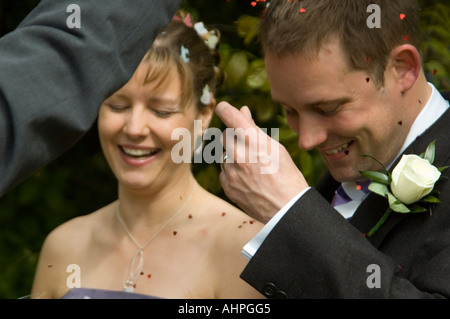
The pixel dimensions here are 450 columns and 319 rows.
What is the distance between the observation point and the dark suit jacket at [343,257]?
177cm

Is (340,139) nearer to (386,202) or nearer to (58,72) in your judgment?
(386,202)

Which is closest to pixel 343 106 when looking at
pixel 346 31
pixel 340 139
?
pixel 340 139

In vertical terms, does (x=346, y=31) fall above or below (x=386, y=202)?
above

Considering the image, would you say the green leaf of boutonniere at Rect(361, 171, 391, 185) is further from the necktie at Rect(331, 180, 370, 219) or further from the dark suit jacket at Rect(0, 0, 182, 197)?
the dark suit jacket at Rect(0, 0, 182, 197)

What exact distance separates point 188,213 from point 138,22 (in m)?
1.59

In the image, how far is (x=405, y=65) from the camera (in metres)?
2.24

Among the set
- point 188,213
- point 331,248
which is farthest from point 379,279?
point 188,213

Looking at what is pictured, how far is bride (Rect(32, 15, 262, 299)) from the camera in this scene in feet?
8.74

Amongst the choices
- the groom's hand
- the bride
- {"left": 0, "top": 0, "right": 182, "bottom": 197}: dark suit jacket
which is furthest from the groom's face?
{"left": 0, "top": 0, "right": 182, "bottom": 197}: dark suit jacket

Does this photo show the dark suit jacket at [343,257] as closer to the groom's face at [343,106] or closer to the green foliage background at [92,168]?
the groom's face at [343,106]

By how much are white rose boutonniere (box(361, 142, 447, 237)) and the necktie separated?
0.74ft

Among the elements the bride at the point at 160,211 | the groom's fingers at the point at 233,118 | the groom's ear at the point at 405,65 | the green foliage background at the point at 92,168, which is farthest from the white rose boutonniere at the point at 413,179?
the green foliage background at the point at 92,168

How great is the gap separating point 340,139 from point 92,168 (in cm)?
224

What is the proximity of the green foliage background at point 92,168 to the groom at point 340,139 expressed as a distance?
1.19 m
